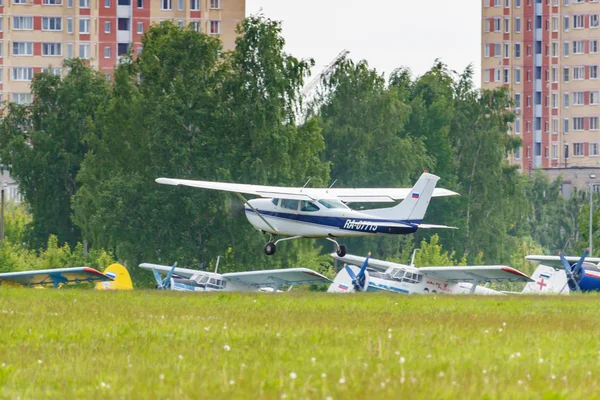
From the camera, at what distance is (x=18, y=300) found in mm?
27703

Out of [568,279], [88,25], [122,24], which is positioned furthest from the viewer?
[88,25]

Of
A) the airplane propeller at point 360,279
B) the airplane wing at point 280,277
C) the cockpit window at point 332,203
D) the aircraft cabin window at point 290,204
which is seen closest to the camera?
the cockpit window at point 332,203

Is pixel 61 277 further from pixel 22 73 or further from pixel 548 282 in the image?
pixel 22 73

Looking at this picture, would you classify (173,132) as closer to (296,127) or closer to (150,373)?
(296,127)

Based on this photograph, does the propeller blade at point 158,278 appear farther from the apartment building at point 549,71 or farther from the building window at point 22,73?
the apartment building at point 549,71

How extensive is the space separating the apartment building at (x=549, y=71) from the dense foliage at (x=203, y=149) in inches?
2883

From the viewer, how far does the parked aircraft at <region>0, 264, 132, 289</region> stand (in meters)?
49.6

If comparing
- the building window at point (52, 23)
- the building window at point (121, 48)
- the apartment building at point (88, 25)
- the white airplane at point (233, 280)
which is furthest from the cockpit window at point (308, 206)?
the building window at point (52, 23)

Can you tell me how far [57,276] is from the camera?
50.6 m

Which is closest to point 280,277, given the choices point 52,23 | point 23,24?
point 52,23

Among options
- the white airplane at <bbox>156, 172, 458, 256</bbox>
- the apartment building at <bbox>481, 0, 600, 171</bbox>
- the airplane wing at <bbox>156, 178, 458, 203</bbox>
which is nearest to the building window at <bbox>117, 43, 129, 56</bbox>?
the apartment building at <bbox>481, 0, 600, 171</bbox>

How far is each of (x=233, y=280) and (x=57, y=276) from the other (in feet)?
29.9

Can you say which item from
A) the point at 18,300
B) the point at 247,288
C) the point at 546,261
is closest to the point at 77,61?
the point at 247,288

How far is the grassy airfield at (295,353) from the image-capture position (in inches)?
484
